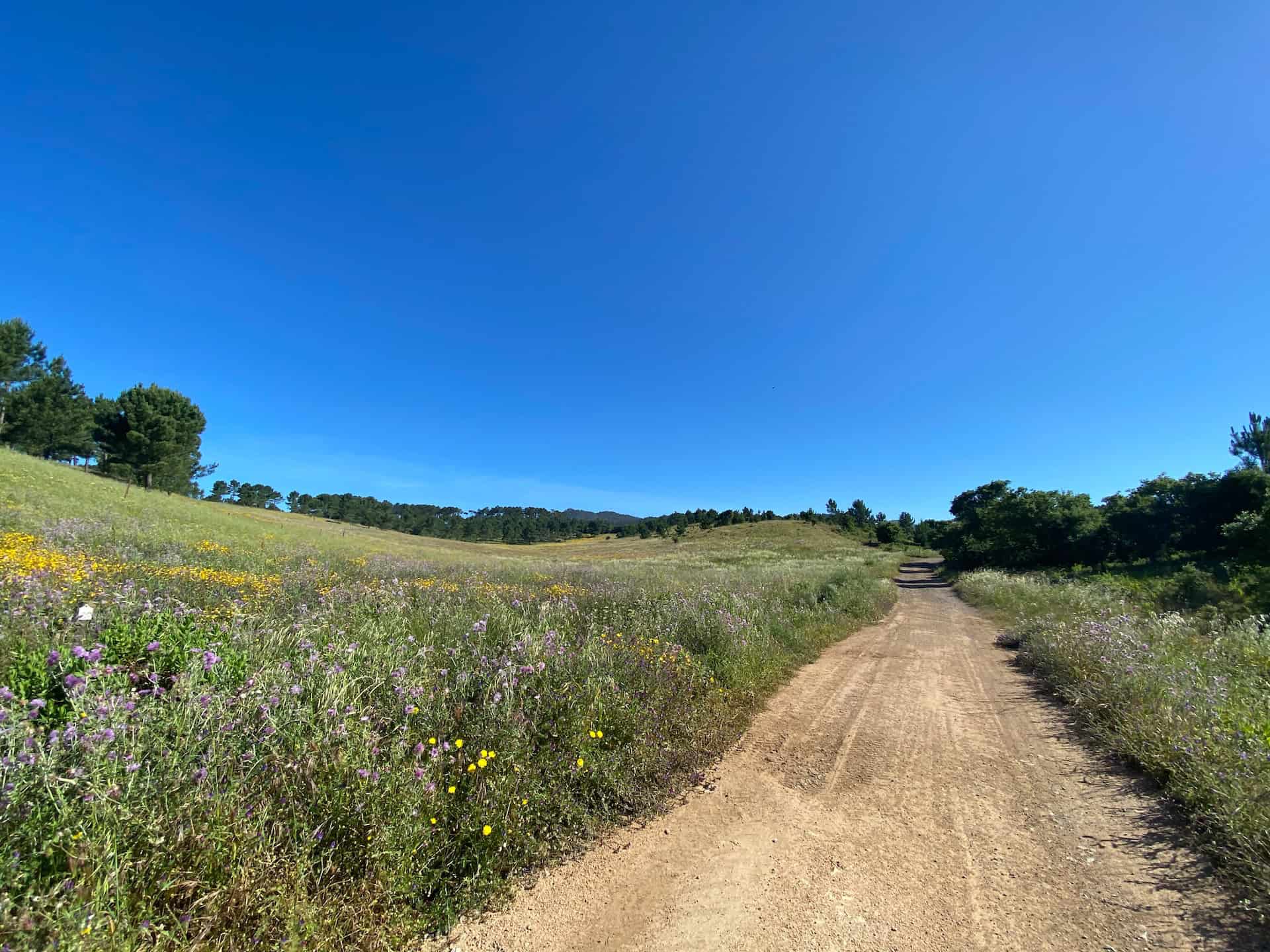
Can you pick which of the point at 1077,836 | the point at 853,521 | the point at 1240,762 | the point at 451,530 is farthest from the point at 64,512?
the point at 451,530

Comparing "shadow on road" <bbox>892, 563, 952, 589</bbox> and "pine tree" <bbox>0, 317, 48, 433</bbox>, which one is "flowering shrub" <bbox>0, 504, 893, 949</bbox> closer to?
"shadow on road" <bbox>892, 563, 952, 589</bbox>

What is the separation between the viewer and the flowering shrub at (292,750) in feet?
6.71

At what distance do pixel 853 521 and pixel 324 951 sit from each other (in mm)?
103155

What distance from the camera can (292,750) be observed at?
112 inches

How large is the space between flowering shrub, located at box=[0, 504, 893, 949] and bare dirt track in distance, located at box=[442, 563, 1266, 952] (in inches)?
15.9

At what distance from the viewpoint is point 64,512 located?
15.3 metres

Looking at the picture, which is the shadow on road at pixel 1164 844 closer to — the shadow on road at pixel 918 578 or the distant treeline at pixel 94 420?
the shadow on road at pixel 918 578

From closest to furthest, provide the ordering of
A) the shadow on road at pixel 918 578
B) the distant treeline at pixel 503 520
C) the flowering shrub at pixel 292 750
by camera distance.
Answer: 1. the flowering shrub at pixel 292 750
2. the shadow on road at pixel 918 578
3. the distant treeline at pixel 503 520

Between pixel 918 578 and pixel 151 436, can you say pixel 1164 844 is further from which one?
pixel 151 436

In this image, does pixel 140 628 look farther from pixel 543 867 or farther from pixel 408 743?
pixel 543 867

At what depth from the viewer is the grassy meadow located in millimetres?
2051

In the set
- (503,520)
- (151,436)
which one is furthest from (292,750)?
(503,520)

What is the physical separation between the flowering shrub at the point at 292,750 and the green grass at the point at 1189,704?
391cm

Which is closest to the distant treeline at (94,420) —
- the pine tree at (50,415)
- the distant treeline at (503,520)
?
the pine tree at (50,415)
